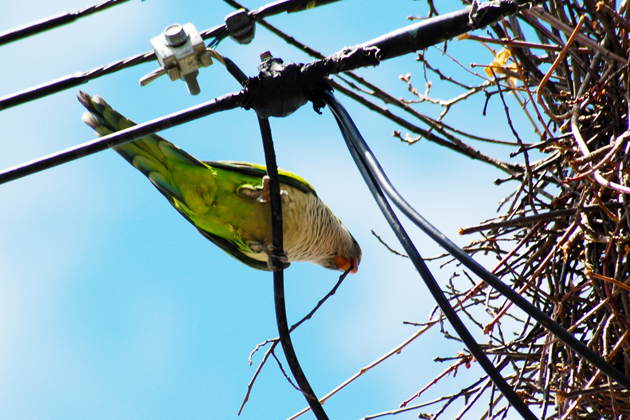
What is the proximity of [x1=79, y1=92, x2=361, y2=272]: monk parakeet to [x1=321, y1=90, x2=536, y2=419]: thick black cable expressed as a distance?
153 cm

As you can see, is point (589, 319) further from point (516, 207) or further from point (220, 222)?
point (220, 222)

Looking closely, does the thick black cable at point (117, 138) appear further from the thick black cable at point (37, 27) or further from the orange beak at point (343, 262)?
the orange beak at point (343, 262)

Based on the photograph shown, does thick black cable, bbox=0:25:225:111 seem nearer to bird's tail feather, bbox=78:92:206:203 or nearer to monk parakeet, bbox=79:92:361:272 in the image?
monk parakeet, bbox=79:92:361:272

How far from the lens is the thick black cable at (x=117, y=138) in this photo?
159cm

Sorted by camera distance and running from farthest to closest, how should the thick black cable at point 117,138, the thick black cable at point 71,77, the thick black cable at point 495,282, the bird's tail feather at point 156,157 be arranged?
the bird's tail feather at point 156,157
the thick black cable at point 71,77
the thick black cable at point 117,138
the thick black cable at point 495,282

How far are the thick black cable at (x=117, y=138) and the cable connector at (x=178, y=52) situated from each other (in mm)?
147

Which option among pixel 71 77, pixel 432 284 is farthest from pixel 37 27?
pixel 432 284

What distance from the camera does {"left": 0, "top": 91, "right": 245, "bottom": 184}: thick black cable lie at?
1593mm

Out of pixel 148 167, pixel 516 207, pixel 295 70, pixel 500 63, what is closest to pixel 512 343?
pixel 516 207

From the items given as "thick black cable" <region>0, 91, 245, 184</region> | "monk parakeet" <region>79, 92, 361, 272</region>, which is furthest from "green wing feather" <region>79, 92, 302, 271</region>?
"thick black cable" <region>0, 91, 245, 184</region>

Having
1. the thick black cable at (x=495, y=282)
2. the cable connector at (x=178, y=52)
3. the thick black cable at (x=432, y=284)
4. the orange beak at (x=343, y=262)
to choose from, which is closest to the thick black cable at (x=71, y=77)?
the cable connector at (x=178, y=52)

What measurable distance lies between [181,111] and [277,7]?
1.47 ft

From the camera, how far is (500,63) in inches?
121

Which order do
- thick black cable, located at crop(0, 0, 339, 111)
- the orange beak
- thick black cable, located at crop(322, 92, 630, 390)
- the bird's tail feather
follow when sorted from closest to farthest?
thick black cable, located at crop(322, 92, 630, 390)
thick black cable, located at crop(0, 0, 339, 111)
the bird's tail feather
the orange beak
